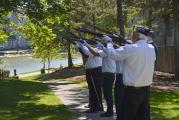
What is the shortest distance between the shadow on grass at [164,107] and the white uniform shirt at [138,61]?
4.10 meters

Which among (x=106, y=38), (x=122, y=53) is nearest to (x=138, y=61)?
(x=122, y=53)

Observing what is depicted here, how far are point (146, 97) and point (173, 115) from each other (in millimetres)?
4504

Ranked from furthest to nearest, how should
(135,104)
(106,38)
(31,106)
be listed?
(31,106) → (106,38) → (135,104)

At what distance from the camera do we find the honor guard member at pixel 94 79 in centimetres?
1303

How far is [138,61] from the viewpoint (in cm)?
848

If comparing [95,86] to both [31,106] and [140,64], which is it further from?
[140,64]

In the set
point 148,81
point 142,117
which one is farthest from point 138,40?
point 142,117

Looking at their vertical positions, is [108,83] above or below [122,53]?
below

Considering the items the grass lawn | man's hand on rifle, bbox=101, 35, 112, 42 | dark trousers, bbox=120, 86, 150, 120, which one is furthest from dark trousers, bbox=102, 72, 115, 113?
dark trousers, bbox=120, 86, 150, 120

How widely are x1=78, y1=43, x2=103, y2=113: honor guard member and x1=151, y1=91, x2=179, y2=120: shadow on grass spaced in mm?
1507

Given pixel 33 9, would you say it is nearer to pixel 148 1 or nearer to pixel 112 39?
pixel 112 39

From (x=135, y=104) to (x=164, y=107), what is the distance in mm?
6358

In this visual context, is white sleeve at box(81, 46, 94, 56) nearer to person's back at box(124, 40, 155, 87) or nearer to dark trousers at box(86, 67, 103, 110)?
dark trousers at box(86, 67, 103, 110)

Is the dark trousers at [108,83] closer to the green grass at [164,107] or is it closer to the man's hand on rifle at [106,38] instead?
the green grass at [164,107]
